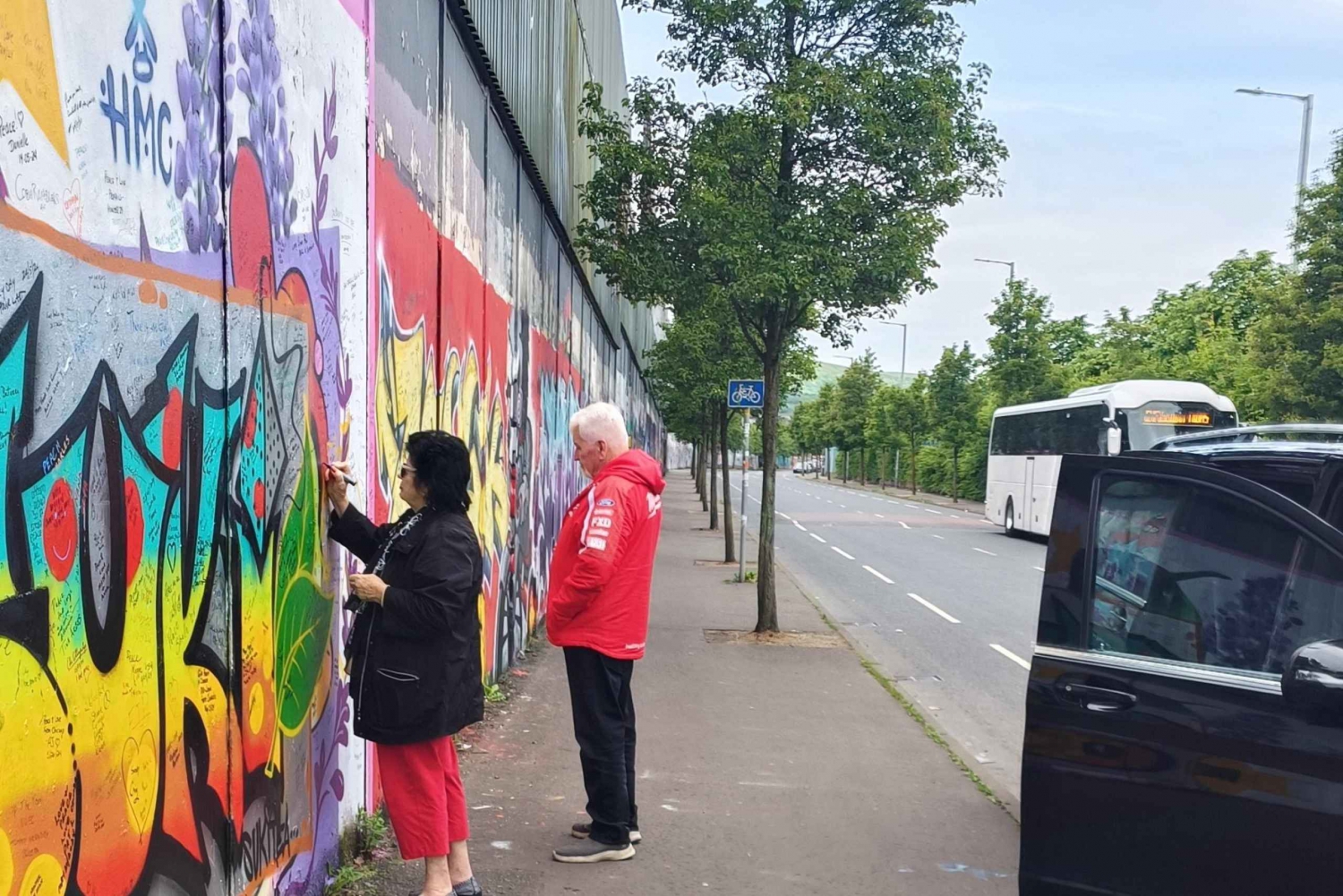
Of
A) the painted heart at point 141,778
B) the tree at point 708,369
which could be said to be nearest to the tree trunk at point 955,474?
Answer: the tree at point 708,369

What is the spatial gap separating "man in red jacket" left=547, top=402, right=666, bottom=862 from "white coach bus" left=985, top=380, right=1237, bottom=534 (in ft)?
48.5

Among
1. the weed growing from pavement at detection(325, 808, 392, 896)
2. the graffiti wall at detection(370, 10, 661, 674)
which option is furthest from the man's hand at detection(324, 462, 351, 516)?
the weed growing from pavement at detection(325, 808, 392, 896)

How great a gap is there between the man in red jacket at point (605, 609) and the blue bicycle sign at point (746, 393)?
32.7 feet

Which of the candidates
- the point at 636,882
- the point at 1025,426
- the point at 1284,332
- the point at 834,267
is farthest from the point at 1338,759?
the point at 1025,426

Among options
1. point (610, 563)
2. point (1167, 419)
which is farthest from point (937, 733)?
point (1167, 419)

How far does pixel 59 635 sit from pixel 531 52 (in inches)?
370

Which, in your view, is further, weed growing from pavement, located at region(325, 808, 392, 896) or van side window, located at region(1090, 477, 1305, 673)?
weed growing from pavement, located at region(325, 808, 392, 896)

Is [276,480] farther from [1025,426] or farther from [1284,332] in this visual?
[1025,426]

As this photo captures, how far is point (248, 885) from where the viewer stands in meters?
3.52

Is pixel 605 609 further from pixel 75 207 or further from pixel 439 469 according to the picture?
pixel 75 207

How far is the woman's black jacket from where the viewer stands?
12.8 feet

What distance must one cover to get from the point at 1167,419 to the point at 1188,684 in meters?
21.5

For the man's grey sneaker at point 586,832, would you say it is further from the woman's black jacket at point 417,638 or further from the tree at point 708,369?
the tree at point 708,369

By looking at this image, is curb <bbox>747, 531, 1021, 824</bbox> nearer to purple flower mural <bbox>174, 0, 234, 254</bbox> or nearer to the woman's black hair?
the woman's black hair
